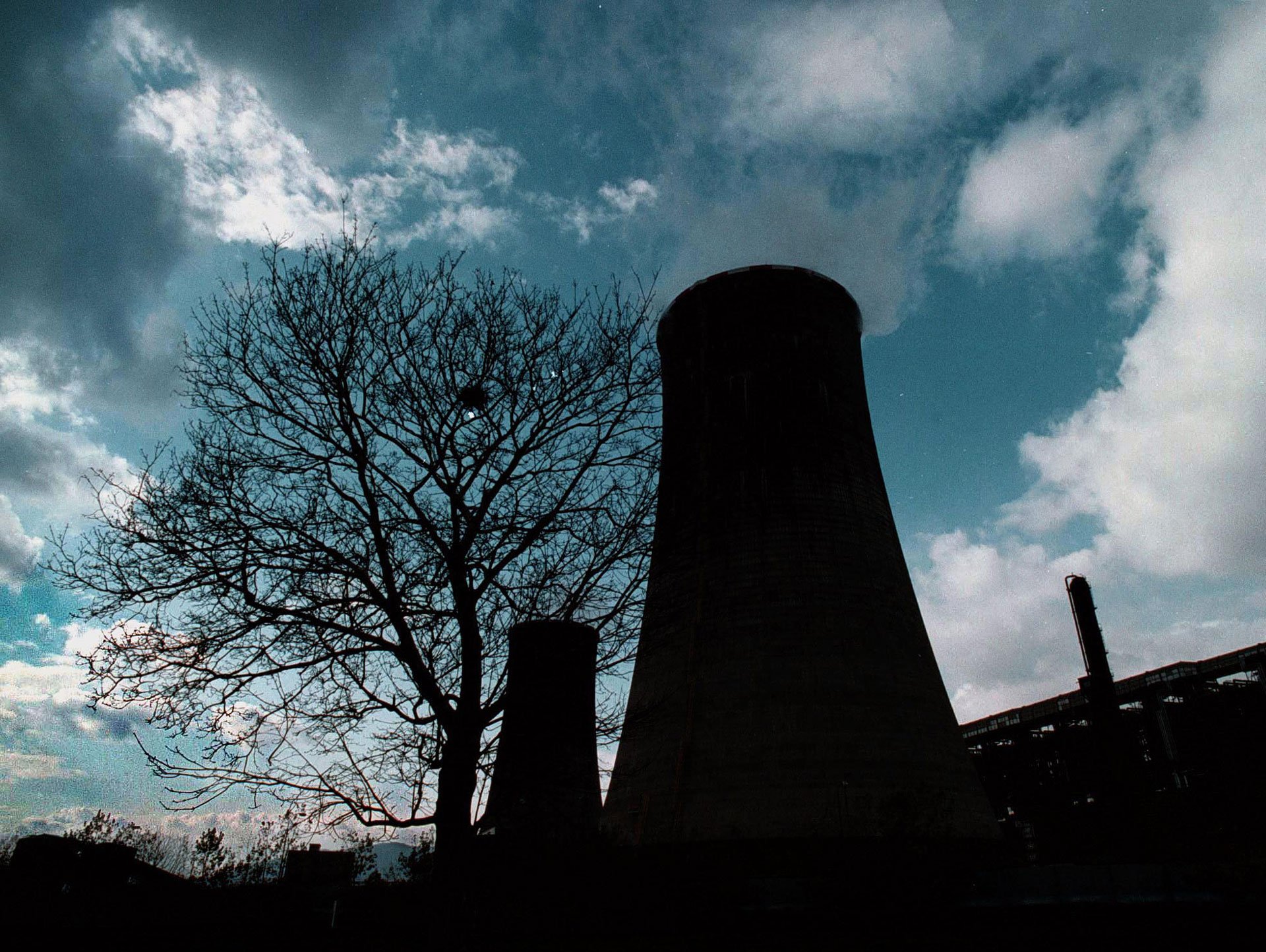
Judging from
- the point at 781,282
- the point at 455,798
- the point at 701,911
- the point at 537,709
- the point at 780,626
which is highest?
the point at 781,282

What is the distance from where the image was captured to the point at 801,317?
15898mm

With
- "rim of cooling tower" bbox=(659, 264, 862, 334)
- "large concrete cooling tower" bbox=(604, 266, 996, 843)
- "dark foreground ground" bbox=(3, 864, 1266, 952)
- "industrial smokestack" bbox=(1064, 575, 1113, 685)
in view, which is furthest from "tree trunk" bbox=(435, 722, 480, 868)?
"industrial smokestack" bbox=(1064, 575, 1113, 685)

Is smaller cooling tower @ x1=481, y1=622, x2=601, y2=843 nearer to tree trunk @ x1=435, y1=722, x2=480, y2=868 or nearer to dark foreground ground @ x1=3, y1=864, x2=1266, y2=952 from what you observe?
tree trunk @ x1=435, y1=722, x2=480, y2=868

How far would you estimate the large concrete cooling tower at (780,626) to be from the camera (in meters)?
12.7

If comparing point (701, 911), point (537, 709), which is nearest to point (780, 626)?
point (701, 911)

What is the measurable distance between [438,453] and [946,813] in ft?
32.8

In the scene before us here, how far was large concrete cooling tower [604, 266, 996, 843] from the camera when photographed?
1267cm

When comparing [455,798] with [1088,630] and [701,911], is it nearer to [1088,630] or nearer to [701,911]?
[701,911]

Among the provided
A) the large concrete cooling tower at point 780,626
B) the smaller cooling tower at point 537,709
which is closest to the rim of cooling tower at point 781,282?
the large concrete cooling tower at point 780,626

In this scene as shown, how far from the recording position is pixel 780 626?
44.4ft

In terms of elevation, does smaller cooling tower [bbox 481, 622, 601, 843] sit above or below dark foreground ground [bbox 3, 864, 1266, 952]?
above

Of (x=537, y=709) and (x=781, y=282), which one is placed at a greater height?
(x=781, y=282)

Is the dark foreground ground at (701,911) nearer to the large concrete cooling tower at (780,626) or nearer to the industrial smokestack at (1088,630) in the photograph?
the large concrete cooling tower at (780,626)

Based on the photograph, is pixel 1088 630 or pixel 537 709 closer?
pixel 537 709
